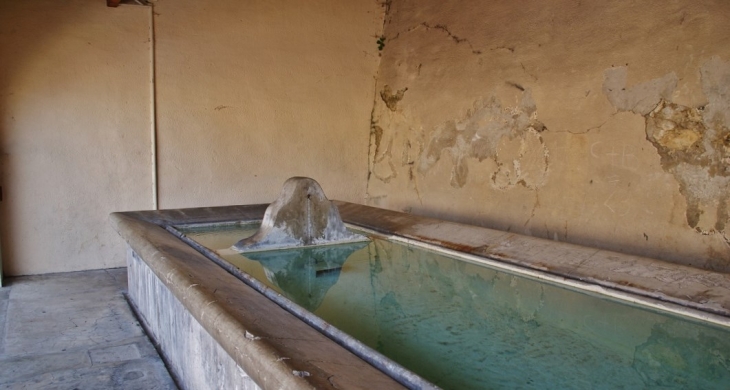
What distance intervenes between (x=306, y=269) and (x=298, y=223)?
18.9 inches

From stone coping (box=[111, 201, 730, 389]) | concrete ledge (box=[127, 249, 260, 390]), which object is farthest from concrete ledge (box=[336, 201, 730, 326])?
concrete ledge (box=[127, 249, 260, 390])

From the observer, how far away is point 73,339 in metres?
2.85

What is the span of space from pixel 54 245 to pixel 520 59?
3740 mm

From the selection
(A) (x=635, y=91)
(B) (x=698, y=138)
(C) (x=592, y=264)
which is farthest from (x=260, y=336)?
(A) (x=635, y=91)

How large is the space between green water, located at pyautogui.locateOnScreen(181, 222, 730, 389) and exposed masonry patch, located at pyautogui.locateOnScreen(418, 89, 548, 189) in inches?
46.8

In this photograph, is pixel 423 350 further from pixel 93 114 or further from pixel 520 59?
pixel 93 114

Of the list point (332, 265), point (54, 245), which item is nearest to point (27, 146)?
point (54, 245)

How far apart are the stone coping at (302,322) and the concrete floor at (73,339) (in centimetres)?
50

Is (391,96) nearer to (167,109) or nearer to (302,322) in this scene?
(167,109)

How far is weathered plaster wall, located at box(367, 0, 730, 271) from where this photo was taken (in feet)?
9.07

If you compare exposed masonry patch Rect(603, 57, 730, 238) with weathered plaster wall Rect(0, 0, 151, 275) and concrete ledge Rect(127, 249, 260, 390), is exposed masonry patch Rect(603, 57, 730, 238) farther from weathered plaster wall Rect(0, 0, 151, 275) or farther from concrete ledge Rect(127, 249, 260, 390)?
weathered plaster wall Rect(0, 0, 151, 275)

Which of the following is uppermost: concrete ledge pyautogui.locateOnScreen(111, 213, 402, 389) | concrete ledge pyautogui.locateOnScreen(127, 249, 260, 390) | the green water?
concrete ledge pyautogui.locateOnScreen(111, 213, 402, 389)

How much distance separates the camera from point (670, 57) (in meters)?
2.88

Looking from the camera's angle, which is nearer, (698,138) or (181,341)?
(181,341)
